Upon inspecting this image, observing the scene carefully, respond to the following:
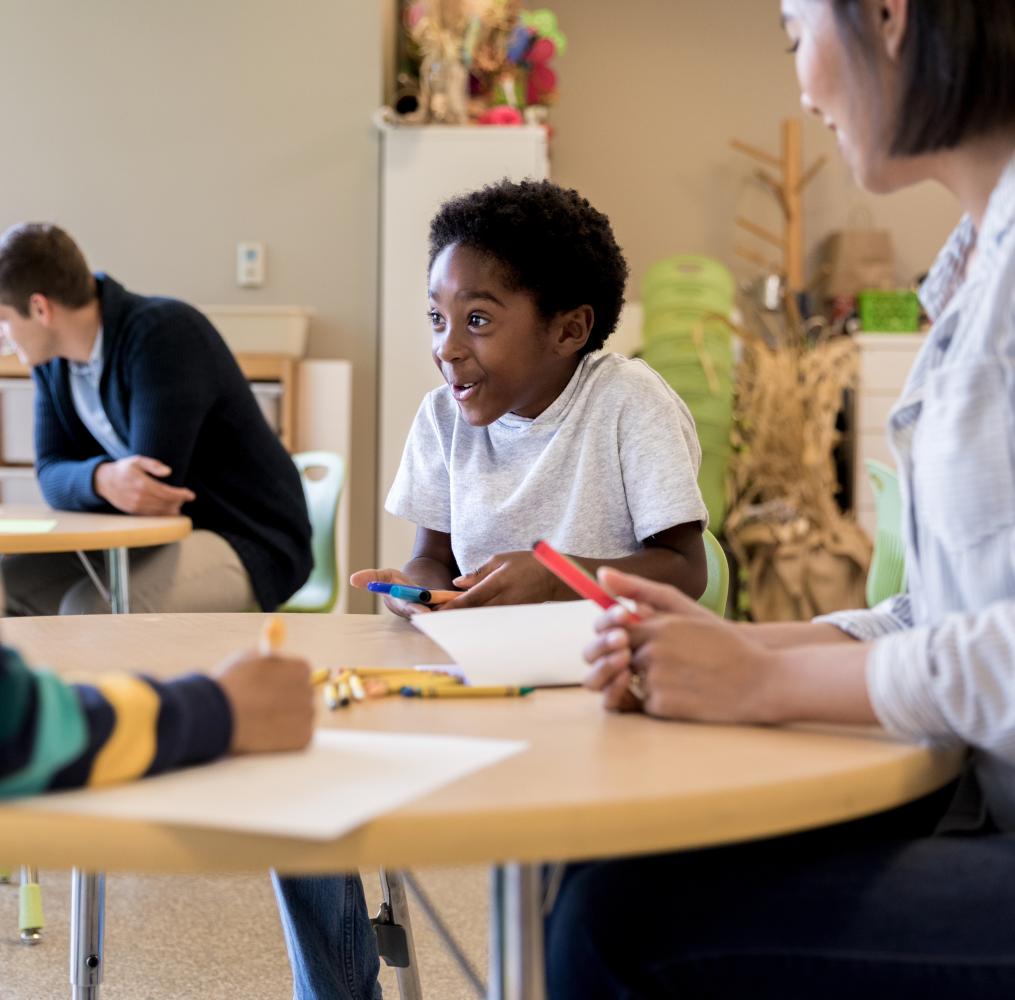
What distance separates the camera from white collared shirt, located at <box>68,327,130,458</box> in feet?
9.45

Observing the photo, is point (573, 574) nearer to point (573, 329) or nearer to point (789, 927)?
point (789, 927)

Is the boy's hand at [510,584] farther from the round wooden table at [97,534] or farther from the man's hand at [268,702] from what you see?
the round wooden table at [97,534]

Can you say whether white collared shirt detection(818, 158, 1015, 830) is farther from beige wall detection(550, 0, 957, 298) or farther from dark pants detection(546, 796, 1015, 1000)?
beige wall detection(550, 0, 957, 298)

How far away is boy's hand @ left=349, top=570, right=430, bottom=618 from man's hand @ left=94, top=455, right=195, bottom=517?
1.30 metres

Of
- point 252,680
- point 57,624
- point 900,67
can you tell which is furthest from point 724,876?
point 57,624

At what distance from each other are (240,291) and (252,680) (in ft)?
13.0

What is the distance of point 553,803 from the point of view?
0.68m

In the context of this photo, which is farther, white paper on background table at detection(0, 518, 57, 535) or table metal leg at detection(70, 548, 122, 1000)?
white paper on background table at detection(0, 518, 57, 535)

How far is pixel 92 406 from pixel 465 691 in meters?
2.15

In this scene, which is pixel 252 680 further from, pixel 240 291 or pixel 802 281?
pixel 802 281

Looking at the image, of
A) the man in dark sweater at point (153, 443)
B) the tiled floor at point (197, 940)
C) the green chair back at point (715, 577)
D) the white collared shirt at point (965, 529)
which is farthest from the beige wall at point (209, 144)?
the white collared shirt at point (965, 529)

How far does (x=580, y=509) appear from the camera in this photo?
1580 millimetres

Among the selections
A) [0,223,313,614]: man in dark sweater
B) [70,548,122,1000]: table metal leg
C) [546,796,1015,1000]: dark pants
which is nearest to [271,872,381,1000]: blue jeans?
[70,548,122,1000]: table metal leg

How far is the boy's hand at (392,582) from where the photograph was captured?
1365 mm
